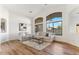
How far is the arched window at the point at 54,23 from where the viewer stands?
1958 mm

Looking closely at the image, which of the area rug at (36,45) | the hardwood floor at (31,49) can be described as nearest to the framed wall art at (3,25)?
the hardwood floor at (31,49)

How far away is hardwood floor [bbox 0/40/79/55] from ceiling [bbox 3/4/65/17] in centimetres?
56

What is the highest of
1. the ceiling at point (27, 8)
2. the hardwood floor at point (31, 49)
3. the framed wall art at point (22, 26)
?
the ceiling at point (27, 8)

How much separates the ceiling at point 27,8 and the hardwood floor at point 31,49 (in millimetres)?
565

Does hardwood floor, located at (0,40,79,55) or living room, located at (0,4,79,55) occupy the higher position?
living room, located at (0,4,79,55)

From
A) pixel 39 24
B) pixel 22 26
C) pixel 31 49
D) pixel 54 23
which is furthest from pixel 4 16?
pixel 54 23

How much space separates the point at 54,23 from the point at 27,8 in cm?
58

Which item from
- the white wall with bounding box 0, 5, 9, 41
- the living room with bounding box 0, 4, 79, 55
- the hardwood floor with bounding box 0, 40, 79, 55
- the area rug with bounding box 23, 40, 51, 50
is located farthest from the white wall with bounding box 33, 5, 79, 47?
the white wall with bounding box 0, 5, 9, 41

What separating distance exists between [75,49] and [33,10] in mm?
1052

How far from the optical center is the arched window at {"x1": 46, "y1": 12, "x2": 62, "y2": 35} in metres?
1.96

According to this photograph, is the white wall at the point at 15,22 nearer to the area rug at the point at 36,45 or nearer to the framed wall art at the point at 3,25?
the framed wall art at the point at 3,25

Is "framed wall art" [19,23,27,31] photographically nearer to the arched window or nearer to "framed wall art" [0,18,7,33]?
"framed wall art" [0,18,7,33]
